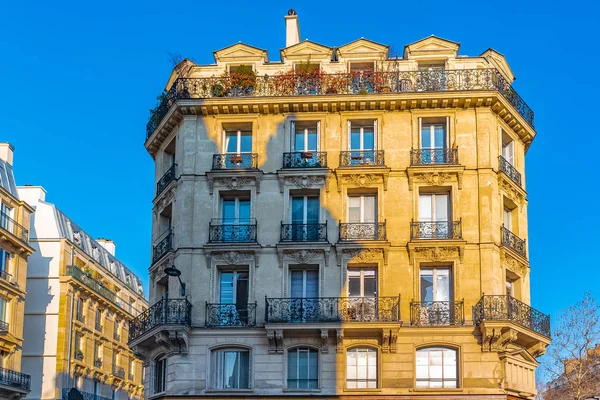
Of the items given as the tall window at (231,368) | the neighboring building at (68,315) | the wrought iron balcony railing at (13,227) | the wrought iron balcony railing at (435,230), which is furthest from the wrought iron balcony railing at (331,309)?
the neighboring building at (68,315)

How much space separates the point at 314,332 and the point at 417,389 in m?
3.88

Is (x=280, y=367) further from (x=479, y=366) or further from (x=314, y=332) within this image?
(x=479, y=366)

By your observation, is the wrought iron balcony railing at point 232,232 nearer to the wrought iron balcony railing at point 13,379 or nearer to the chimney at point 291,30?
the chimney at point 291,30

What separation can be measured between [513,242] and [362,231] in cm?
567

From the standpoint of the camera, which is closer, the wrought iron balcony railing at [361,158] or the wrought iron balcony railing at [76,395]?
the wrought iron balcony railing at [361,158]

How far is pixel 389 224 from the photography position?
108 feet

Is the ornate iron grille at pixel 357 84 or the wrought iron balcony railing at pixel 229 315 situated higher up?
the ornate iron grille at pixel 357 84

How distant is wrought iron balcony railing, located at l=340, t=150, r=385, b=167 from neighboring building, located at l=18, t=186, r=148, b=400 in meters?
30.5

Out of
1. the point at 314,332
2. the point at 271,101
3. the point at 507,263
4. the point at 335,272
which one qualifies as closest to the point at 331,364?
the point at 314,332

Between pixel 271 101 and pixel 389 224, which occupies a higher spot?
pixel 271 101

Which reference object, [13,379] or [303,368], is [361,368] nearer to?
[303,368]

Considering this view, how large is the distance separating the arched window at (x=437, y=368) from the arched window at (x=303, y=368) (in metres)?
3.47

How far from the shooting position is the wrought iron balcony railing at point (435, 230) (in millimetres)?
32500

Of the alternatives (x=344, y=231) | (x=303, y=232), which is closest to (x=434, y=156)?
(x=344, y=231)
